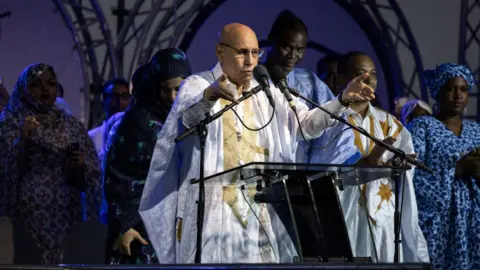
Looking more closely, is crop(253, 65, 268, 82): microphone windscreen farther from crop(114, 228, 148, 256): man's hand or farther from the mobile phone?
the mobile phone

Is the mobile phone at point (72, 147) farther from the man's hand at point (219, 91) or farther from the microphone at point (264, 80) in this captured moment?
the microphone at point (264, 80)

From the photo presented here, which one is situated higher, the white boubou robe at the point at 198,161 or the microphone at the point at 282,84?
the microphone at the point at 282,84

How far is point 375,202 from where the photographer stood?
193 inches

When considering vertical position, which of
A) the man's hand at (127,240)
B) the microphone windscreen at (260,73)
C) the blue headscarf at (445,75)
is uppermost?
the blue headscarf at (445,75)

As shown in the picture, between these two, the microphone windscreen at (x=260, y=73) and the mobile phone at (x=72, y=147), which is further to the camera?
the mobile phone at (x=72, y=147)

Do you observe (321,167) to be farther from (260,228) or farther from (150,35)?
(150,35)

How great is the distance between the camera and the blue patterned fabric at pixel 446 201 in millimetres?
7102

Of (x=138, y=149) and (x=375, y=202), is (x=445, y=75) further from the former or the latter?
(x=375, y=202)

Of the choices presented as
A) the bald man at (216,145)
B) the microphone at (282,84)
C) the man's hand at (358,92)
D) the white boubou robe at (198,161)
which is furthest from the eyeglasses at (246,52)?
the man's hand at (358,92)

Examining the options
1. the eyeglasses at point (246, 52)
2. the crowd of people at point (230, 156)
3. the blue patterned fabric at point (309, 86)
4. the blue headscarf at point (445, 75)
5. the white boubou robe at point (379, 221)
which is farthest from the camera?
the blue headscarf at point (445, 75)

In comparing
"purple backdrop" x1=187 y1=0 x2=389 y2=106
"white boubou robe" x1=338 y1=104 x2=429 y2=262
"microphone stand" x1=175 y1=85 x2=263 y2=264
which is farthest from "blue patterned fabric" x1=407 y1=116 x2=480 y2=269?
"purple backdrop" x1=187 y1=0 x2=389 y2=106

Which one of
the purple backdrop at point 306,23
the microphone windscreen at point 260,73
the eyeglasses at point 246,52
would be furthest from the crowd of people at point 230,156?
the purple backdrop at point 306,23

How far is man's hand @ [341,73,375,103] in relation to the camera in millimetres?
4973

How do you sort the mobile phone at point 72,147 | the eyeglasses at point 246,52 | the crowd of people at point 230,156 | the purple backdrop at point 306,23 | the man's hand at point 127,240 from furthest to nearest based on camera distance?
the purple backdrop at point 306,23, the mobile phone at point 72,147, the man's hand at point 127,240, the eyeglasses at point 246,52, the crowd of people at point 230,156
